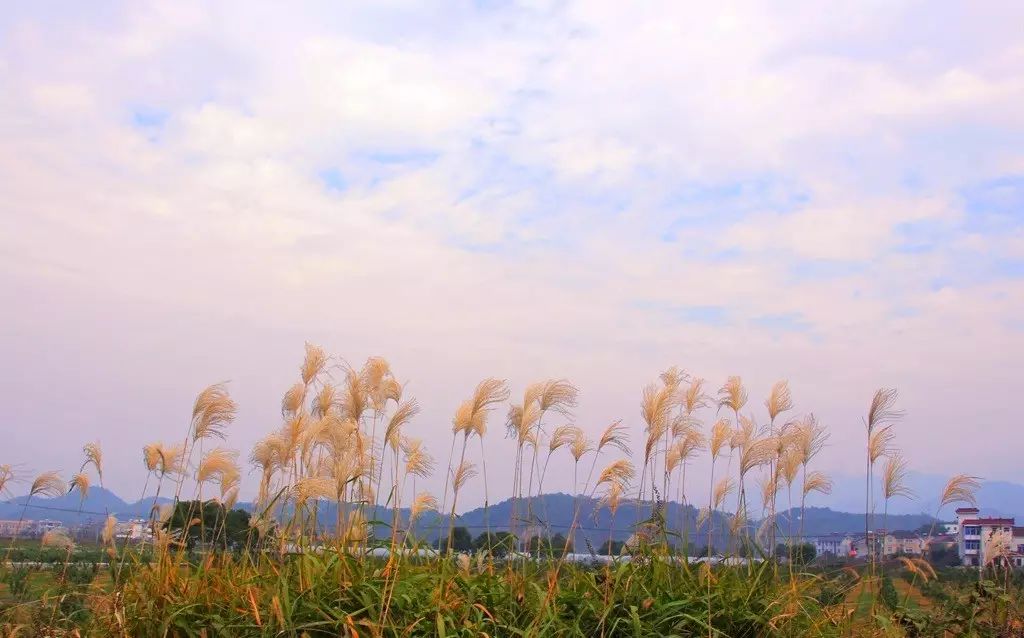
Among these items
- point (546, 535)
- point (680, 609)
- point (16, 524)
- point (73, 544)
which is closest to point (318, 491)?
point (546, 535)

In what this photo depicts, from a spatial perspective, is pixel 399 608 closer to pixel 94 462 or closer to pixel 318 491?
pixel 318 491

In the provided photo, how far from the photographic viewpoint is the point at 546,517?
6.06 meters

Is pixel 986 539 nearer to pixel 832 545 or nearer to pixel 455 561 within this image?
pixel 832 545

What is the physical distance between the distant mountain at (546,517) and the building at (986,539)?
470mm

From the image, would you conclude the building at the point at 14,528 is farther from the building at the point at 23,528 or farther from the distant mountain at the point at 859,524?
the distant mountain at the point at 859,524

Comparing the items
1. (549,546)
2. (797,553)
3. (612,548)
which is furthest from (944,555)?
(549,546)

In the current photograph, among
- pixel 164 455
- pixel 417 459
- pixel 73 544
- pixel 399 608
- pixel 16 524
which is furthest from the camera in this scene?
pixel 16 524

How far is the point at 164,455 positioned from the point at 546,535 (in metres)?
2.61

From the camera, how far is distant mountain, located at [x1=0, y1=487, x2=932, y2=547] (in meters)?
A: 5.76

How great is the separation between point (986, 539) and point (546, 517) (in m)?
3.62

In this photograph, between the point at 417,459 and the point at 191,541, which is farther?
the point at 191,541

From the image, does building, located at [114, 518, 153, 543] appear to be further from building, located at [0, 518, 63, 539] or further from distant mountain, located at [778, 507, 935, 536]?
distant mountain, located at [778, 507, 935, 536]

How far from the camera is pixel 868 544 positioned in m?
6.31

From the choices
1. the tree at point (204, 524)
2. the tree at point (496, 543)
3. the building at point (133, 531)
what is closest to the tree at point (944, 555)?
the tree at point (496, 543)
